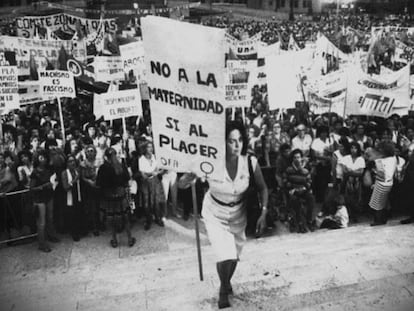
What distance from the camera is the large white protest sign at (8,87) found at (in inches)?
358

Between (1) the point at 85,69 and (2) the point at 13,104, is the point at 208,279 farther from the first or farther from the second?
(1) the point at 85,69

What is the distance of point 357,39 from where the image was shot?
2367 centimetres

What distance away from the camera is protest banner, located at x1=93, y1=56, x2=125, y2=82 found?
1217 cm

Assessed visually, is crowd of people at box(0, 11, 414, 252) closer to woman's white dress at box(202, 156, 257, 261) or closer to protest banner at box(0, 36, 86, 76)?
woman's white dress at box(202, 156, 257, 261)

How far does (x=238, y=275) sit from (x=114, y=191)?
2.67 meters

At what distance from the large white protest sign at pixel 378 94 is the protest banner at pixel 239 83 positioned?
2.35 meters

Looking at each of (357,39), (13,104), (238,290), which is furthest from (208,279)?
(357,39)

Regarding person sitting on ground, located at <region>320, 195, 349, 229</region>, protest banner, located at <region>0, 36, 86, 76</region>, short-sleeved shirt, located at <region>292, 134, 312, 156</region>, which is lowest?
person sitting on ground, located at <region>320, 195, 349, 229</region>

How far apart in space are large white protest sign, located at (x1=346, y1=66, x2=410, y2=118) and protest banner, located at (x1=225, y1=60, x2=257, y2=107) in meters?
2.35

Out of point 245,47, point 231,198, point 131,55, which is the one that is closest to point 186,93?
point 231,198

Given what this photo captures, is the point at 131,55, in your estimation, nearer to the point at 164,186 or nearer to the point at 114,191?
the point at 164,186

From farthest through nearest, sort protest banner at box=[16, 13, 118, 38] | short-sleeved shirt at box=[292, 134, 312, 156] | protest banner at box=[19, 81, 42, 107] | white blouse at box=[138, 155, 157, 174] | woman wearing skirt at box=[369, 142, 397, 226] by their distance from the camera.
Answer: protest banner at box=[16, 13, 118, 38] < protest banner at box=[19, 81, 42, 107] < short-sleeved shirt at box=[292, 134, 312, 156] < white blouse at box=[138, 155, 157, 174] < woman wearing skirt at box=[369, 142, 397, 226]

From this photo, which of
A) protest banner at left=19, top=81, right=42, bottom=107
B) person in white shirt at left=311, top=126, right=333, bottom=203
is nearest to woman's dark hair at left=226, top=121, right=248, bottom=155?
person in white shirt at left=311, top=126, right=333, bottom=203

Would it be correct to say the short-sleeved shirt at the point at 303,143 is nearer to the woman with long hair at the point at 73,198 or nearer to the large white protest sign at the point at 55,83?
the woman with long hair at the point at 73,198
